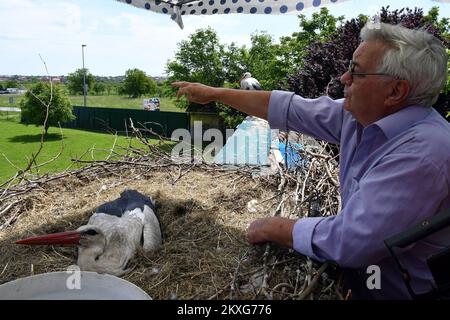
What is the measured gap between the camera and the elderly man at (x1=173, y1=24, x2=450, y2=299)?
3.75 feet

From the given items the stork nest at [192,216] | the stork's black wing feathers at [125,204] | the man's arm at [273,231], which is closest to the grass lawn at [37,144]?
the stork nest at [192,216]

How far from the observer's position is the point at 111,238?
5.96 feet

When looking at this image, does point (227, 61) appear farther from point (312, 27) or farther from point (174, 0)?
point (174, 0)

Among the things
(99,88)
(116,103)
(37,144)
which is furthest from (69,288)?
(99,88)

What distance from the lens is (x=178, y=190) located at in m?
2.73

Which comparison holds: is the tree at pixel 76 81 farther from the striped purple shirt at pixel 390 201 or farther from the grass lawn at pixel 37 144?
the striped purple shirt at pixel 390 201

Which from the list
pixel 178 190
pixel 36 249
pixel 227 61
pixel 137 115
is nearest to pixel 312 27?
pixel 227 61

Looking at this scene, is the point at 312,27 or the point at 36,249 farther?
the point at 312,27

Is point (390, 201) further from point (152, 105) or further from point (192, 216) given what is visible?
point (152, 105)

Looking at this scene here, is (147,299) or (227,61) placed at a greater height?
(227,61)

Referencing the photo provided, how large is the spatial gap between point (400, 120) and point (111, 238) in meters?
1.36

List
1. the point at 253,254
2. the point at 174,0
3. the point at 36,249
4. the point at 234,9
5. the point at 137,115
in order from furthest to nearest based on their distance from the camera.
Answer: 1. the point at 137,115
2. the point at 174,0
3. the point at 234,9
4. the point at 36,249
5. the point at 253,254

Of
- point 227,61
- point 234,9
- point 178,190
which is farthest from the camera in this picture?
point 227,61
